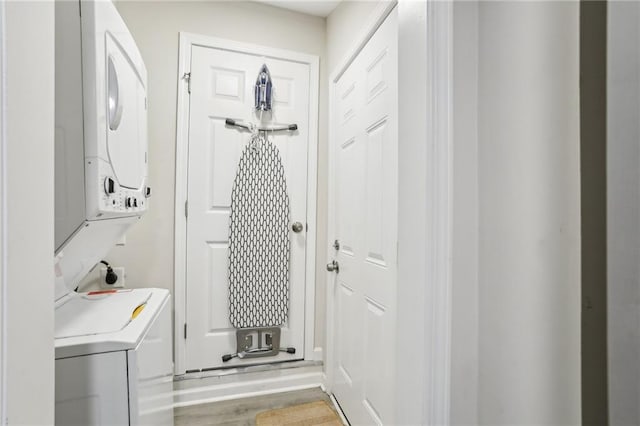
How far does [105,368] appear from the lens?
971mm

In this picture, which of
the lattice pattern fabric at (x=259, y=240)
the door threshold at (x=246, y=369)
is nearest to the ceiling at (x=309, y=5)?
the lattice pattern fabric at (x=259, y=240)

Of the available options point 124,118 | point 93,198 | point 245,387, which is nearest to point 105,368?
point 93,198

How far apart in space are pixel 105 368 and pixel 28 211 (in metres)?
0.65

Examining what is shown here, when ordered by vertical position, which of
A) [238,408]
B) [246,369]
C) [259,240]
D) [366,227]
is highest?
[366,227]

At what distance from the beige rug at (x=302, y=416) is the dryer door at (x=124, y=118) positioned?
4.73ft

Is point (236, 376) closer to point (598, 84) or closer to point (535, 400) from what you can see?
point (535, 400)

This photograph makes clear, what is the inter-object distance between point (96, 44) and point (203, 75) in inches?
42.9

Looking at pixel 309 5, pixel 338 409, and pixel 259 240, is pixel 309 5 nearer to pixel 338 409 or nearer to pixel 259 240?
pixel 259 240

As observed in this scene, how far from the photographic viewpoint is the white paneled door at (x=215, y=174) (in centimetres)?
194

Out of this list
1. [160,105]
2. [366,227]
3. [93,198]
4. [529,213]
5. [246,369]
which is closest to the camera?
[529,213]

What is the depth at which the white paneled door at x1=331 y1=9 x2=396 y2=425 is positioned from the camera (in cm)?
133

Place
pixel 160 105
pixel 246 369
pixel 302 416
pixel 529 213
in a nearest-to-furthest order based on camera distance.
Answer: pixel 529 213 < pixel 302 416 < pixel 160 105 < pixel 246 369

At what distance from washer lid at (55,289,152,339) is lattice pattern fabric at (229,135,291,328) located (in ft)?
1.96

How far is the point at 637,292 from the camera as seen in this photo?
44cm
